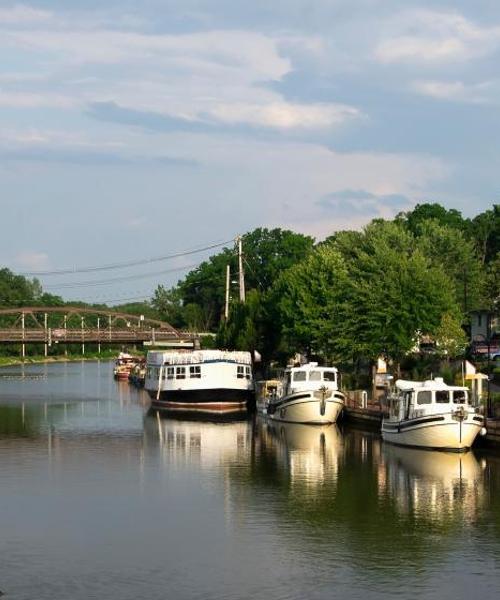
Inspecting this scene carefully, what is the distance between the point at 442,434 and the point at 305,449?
9702mm

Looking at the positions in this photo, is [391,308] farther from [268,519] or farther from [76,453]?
[268,519]

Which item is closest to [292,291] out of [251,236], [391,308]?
[391,308]

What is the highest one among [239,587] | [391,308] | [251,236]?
[251,236]

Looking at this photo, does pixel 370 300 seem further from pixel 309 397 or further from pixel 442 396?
pixel 442 396

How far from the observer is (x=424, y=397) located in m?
66.1

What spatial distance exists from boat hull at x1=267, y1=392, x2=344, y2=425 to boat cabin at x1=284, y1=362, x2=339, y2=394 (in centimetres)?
93

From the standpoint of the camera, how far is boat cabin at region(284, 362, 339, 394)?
83812 mm

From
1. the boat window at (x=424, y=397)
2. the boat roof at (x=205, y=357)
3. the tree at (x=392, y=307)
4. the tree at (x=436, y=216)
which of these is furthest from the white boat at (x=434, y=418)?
the tree at (x=436, y=216)

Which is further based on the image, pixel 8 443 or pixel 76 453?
pixel 8 443

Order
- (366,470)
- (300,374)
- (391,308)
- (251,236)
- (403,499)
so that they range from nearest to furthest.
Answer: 1. (403,499)
2. (366,470)
3. (300,374)
4. (391,308)
5. (251,236)

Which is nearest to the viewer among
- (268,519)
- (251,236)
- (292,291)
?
(268,519)

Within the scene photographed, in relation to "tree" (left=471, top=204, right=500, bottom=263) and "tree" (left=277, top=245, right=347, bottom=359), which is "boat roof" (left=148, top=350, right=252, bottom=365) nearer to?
"tree" (left=277, top=245, right=347, bottom=359)

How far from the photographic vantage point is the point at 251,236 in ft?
612

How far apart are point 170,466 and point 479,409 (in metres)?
16.8
